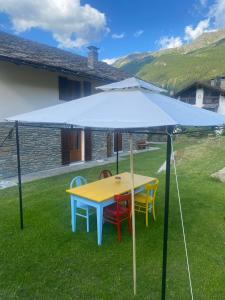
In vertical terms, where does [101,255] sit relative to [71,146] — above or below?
below

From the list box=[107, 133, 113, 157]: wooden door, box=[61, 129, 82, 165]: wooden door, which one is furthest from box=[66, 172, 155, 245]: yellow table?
box=[107, 133, 113, 157]: wooden door

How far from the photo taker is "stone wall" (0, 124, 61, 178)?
8.83 meters

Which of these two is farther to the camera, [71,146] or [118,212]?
[71,146]

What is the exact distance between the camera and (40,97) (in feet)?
32.4

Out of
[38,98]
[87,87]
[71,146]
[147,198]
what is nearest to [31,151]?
[38,98]

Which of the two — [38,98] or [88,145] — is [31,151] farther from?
[88,145]

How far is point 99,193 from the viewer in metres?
4.35

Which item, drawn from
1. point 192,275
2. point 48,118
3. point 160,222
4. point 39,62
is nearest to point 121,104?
point 48,118

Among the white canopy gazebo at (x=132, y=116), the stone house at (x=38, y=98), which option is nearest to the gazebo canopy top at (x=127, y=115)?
the white canopy gazebo at (x=132, y=116)

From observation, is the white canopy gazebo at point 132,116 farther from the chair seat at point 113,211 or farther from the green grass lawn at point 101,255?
the chair seat at point 113,211

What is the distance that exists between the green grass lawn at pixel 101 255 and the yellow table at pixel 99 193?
47 cm

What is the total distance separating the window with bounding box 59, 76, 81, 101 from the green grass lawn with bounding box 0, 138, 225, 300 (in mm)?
5943

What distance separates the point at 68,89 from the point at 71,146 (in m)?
2.75

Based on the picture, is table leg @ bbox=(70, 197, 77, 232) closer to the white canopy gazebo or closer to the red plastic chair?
the red plastic chair
